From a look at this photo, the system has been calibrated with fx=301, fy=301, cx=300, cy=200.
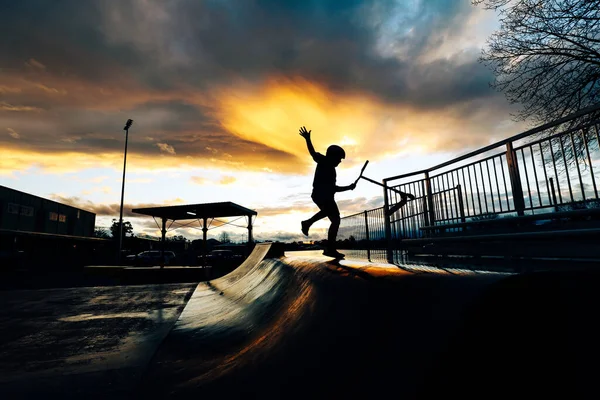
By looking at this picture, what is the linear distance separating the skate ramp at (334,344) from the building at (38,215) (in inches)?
1754

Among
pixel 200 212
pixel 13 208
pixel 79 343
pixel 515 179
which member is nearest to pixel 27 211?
pixel 13 208

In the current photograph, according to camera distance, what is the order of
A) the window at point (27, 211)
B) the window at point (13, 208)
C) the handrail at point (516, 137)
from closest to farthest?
the handrail at point (516, 137) → the window at point (13, 208) → the window at point (27, 211)

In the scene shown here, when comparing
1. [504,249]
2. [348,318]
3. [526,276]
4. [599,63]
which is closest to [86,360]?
[348,318]

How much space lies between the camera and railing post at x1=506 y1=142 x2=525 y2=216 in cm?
502

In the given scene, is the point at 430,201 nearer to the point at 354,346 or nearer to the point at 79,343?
the point at 354,346

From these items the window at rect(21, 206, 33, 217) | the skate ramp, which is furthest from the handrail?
the window at rect(21, 206, 33, 217)

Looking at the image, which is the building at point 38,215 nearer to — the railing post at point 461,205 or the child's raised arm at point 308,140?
the child's raised arm at point 308,140

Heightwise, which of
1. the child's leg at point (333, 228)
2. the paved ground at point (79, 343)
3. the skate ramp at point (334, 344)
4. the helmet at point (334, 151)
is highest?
the helmet at point (334, 151)

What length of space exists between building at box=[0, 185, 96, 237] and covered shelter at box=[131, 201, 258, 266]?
93.2 ft

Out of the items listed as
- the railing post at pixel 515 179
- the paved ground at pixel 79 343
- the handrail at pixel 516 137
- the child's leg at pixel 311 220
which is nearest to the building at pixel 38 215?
the paved ground at pixel 79 343

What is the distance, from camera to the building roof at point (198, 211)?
16656 mm

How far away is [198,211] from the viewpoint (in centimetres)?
1798

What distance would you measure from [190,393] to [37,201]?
2022 inches

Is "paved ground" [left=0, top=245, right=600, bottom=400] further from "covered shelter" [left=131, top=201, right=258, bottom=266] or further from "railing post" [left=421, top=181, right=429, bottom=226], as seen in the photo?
"covered shelter" [left=131, top=201, right=258, bottom=266]
